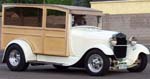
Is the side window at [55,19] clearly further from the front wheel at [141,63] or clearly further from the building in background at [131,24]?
the building in background at [131,24]

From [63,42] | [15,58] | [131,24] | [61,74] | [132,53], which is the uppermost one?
[131,24]

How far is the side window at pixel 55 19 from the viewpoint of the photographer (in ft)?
54.5

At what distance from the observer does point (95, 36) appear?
1616 centimetres

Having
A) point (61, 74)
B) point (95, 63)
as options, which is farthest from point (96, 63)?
point (61, 74)

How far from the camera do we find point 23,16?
693 inches

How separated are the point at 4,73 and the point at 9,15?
2.03 metres

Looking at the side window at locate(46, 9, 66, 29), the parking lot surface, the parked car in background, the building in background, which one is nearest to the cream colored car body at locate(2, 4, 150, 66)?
the parked car in background

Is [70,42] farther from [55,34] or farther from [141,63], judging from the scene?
[141,63]

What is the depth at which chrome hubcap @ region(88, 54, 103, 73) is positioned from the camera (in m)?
15.8

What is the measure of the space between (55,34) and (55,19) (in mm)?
415

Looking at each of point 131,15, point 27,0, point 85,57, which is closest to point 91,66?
point 85,57

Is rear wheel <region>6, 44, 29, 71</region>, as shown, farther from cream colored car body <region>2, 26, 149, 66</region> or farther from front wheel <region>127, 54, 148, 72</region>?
front wheel <region>127, 54, 148, 72</region>

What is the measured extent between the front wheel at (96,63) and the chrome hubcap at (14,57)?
91.2 inches

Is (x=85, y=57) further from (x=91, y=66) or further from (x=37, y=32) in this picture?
(x=37, y=32)
